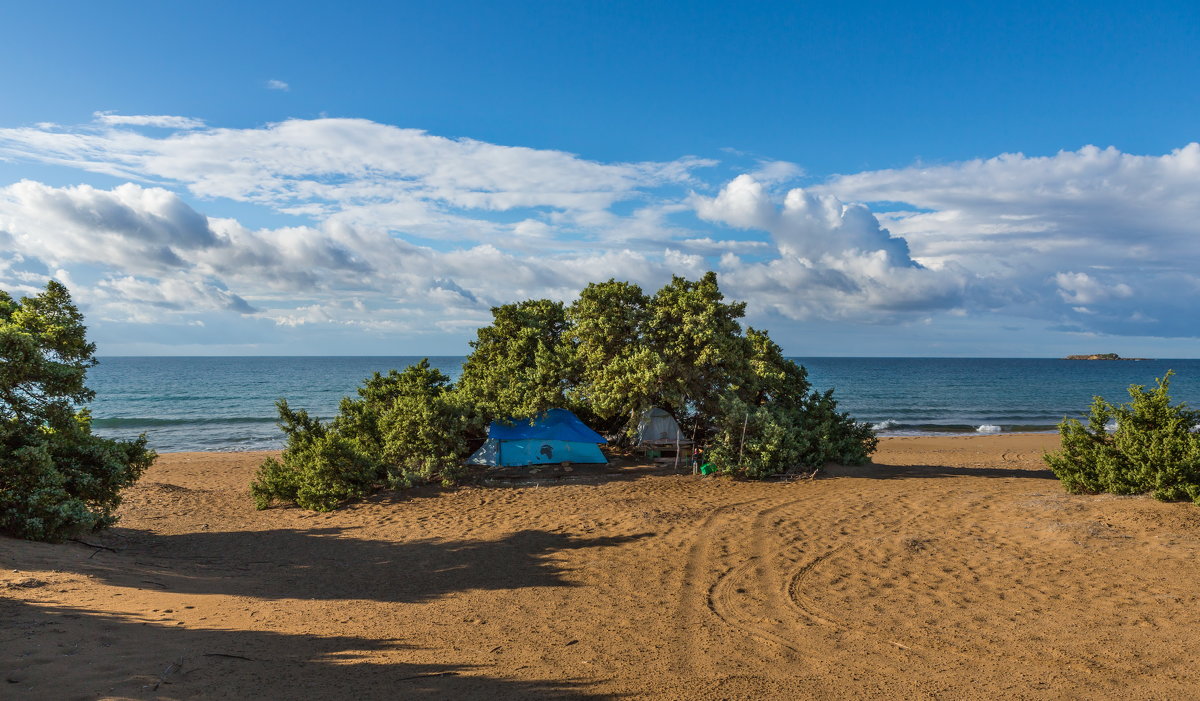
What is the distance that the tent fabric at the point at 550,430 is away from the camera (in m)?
21.6

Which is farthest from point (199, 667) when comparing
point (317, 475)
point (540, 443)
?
point (540, 443)

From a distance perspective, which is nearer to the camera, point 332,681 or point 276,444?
point 332,681

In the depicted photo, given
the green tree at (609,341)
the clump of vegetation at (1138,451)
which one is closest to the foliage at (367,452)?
the green tree at (609,341)

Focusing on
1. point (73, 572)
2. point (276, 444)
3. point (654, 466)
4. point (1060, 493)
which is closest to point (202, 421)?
point (276, 444)

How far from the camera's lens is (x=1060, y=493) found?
16.7 metres

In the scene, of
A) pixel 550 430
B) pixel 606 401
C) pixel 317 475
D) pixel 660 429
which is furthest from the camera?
pixel 660 429

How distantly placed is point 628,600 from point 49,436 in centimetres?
1185

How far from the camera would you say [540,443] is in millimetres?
21875

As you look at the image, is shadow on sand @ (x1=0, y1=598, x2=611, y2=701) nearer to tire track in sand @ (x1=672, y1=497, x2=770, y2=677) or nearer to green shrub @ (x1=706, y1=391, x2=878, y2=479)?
tire track in sand @ (x1=672, y1=497, x2=770, y2=677)

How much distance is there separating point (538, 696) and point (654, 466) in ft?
53.7

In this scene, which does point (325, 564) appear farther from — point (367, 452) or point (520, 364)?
point (520, 364)

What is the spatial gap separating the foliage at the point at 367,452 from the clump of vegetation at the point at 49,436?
17.6 ft

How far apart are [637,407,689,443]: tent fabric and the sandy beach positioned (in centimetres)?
554

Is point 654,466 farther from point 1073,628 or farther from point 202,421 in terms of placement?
point 202,421
